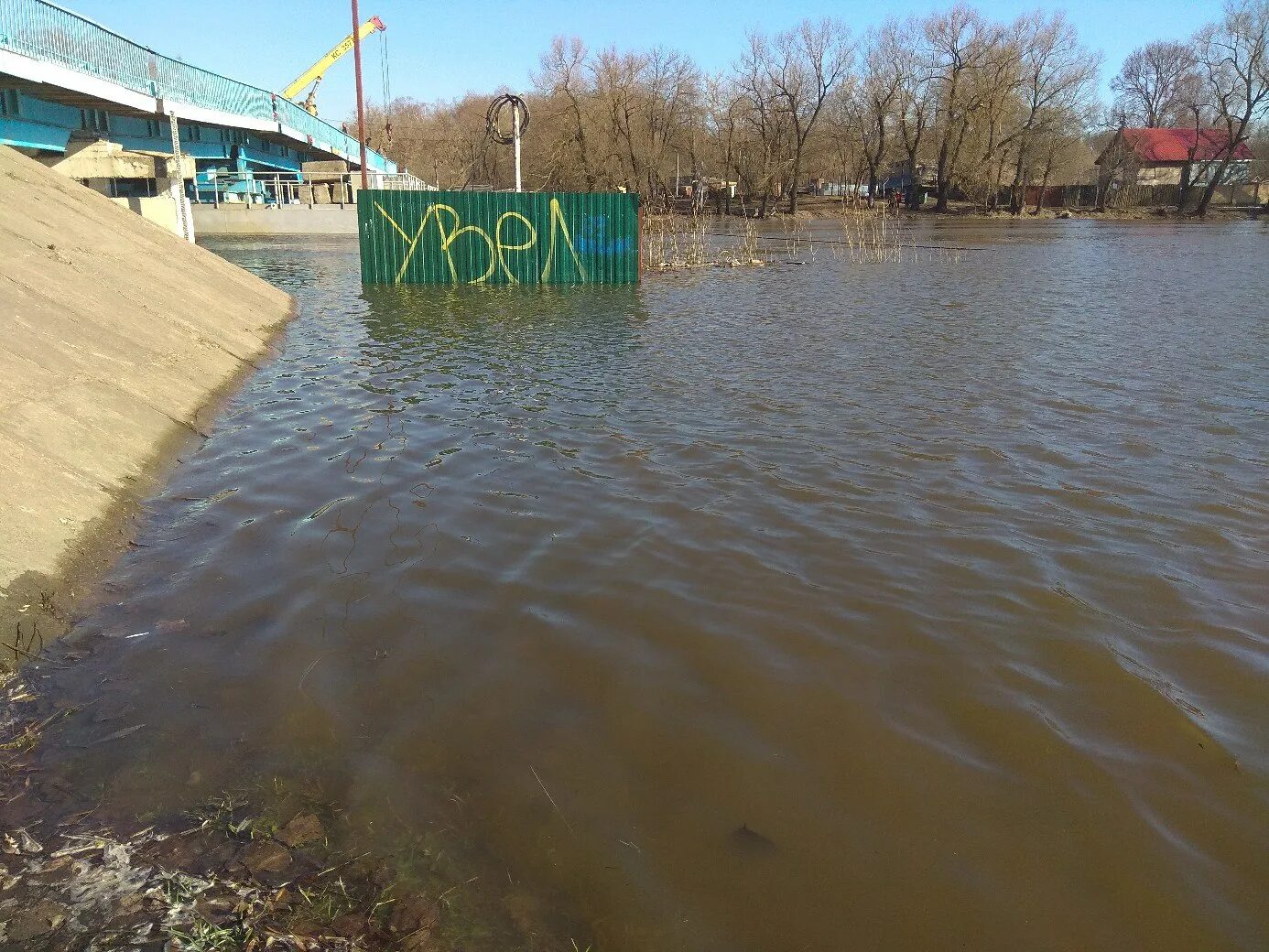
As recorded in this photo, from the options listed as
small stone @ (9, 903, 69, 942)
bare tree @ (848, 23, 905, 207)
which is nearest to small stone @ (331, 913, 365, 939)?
small stone @ (9, 903, 69, 942)

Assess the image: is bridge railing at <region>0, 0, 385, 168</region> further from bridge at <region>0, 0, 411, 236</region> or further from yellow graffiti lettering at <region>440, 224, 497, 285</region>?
yellow graffiti lettering at <region>440, 224, 497, 285</region>

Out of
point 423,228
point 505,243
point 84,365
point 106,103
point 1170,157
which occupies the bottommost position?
point 84,365

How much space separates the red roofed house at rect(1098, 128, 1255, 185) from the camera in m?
71.4

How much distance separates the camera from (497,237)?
821 inches

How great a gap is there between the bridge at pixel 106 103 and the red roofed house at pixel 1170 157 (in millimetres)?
68609

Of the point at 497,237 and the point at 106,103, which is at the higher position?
the point at 106,103

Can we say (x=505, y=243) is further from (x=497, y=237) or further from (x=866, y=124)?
(x=866, y=124)

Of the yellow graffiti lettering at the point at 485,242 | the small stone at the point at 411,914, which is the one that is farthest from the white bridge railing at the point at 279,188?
the small stone at the point at 411,914

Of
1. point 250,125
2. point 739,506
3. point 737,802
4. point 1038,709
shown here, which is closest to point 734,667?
point 737,802

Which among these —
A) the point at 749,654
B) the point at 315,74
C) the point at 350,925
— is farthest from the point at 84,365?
the point at 315,74

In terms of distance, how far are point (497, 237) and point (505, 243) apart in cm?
24

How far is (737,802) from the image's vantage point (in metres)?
3.19

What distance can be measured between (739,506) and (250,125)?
37.0m

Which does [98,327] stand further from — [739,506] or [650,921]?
[650,921]
